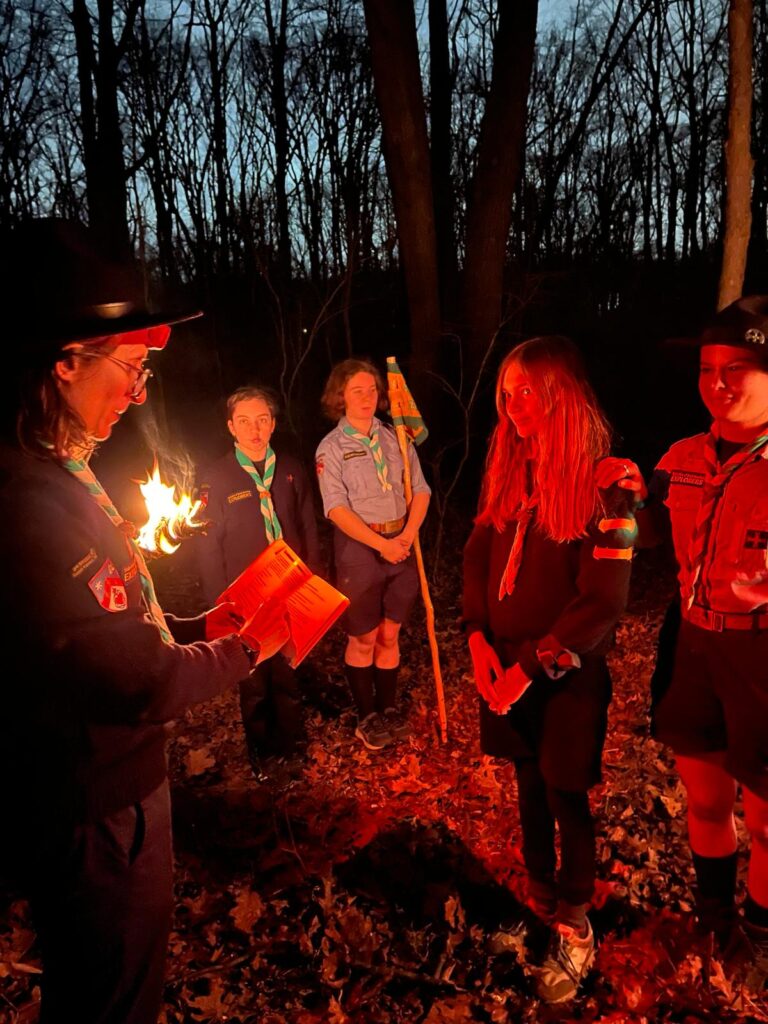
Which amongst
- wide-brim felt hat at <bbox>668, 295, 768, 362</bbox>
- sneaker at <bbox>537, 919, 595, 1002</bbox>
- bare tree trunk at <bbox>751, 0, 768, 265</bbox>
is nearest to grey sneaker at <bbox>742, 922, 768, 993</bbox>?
sneaker at <bbox>537, 919, 595, 1002</bbox>

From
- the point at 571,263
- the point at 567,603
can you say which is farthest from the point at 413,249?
the point at 571,263

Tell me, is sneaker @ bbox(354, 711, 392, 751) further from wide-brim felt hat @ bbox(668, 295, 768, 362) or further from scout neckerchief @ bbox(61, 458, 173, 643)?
wide-brim felt hat @ bbox(668, 295, 768, 362)

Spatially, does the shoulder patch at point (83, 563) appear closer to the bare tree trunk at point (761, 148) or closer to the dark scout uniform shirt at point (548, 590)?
the dark scout uniform shirt at point (548, 590)

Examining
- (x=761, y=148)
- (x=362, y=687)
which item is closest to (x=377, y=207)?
(x=761, y=148)

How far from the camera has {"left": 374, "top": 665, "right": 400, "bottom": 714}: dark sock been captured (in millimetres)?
5152

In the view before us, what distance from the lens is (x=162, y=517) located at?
288cm

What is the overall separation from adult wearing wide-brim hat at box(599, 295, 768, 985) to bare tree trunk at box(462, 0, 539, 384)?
6.08m

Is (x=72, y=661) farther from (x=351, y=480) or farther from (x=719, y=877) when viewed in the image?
(x=351, y=480)

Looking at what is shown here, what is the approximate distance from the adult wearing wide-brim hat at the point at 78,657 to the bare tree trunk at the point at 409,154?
6.77m

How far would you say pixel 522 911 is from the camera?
3.35 meters

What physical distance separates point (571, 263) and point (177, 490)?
90.0 ft

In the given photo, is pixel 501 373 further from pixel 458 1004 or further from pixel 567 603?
pixel 458 1004

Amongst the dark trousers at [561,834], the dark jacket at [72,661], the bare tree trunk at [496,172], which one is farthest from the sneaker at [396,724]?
the bare tree trunk at [496,172]

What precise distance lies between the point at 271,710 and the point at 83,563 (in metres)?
3.29
